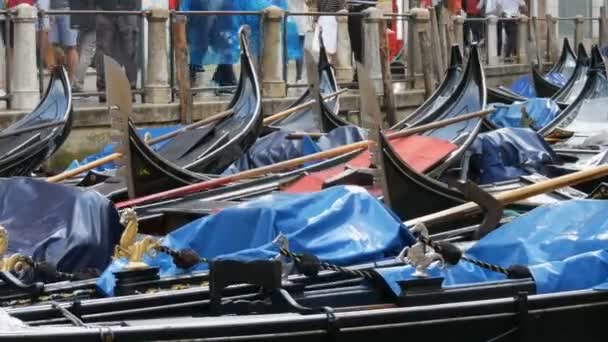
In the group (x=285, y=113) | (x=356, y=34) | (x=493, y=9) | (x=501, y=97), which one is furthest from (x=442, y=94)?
(x=493, y=9)

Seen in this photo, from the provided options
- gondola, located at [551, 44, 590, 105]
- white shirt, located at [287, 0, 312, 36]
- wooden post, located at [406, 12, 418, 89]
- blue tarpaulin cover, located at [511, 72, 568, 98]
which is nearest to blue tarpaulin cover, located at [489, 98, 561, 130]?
gondola, located at [551, 44, 590, 105]

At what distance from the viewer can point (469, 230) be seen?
5.03 m

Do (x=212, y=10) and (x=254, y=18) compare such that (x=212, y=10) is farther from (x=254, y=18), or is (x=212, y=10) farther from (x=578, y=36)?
(x=578, y=36)

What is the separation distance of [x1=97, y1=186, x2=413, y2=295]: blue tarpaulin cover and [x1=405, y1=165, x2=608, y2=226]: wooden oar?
15.4 inches

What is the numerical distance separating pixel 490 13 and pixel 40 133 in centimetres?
619

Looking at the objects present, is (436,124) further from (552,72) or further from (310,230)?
(552,72)

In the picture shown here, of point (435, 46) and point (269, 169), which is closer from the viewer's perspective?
point (269, 169)

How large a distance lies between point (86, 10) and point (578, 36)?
7.35 metres

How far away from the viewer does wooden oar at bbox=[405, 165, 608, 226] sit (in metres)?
5.14

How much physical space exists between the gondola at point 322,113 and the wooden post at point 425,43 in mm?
1641

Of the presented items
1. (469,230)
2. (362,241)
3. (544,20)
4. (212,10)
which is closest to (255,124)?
(212,10)

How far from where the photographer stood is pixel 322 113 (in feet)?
28.7

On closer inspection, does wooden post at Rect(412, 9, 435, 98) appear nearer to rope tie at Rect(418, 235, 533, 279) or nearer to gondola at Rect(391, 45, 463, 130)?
gondola at Rect(391, 45, 463, 130)

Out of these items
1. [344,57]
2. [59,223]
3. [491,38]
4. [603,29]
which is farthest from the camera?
[603,29]
